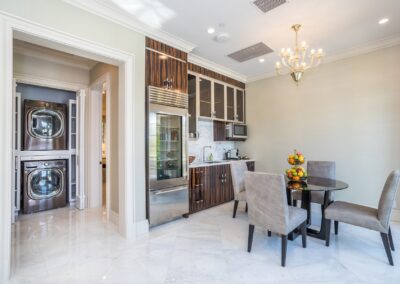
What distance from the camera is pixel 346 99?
383cm

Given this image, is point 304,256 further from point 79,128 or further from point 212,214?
point 79,128

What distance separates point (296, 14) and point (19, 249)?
444cm

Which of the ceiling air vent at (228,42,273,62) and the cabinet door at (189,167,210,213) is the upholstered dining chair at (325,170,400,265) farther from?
the ceiling air vent at (228,42,273,62)

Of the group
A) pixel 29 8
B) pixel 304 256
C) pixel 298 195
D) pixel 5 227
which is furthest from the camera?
pixel 298 195

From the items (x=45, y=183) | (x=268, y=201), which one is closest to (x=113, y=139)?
(x=45, y=183)

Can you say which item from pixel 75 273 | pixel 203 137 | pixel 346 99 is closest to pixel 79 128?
pixel 203 137

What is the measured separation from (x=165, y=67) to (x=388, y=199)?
319 centimetres

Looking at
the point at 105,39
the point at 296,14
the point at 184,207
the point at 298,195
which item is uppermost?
the point at 296,14

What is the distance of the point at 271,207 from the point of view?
2.24 metres

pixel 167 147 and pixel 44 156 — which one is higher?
pixel 167 147

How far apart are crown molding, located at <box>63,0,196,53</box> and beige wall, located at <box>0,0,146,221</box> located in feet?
0.16

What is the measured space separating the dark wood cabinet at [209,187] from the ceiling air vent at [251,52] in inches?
83.9

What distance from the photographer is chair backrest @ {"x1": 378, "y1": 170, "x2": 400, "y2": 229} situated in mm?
2092

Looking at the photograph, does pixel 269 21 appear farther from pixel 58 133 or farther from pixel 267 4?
pixel 58 133
